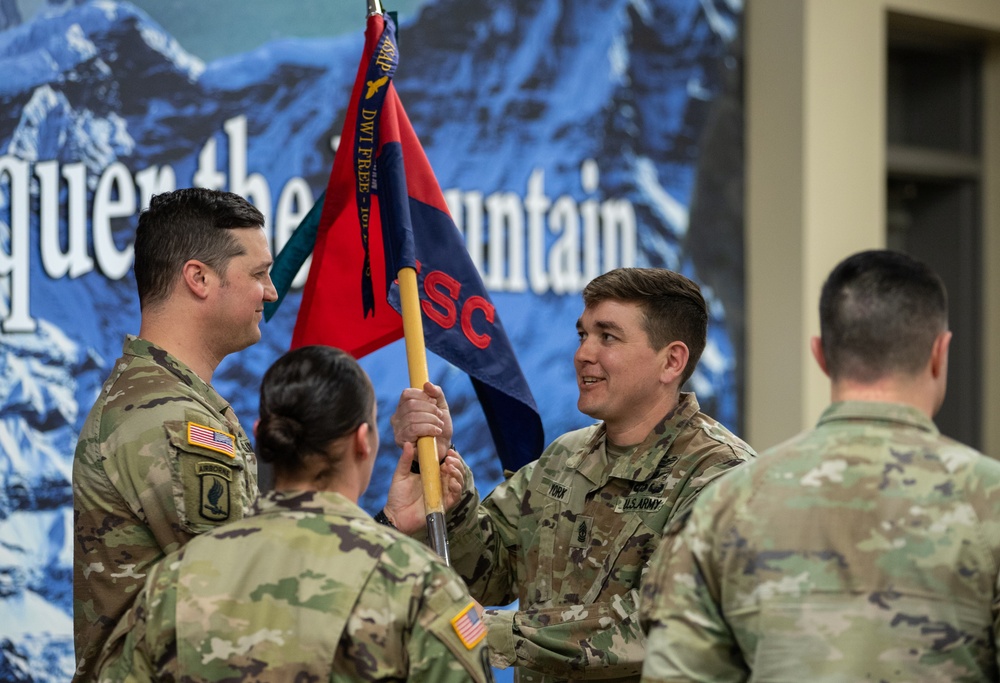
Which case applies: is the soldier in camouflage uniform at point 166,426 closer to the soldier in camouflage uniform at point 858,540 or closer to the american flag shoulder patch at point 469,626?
the american flag shoulder patch at point 469,626

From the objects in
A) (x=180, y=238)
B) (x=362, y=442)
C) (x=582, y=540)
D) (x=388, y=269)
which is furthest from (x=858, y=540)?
(x=388, y=269)

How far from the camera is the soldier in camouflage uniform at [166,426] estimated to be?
2.25 metres

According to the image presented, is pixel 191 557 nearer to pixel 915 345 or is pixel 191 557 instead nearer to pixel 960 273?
pixel 915 345

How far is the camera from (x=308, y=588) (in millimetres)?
1801

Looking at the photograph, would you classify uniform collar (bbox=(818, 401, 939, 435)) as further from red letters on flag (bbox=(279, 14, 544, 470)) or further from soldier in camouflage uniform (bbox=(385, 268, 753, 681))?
red letters on flag (bbox=(279, 14, 544, 470))

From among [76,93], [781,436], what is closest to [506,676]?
[781,436]

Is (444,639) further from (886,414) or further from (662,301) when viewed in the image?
(662,301)

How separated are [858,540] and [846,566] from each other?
0.04 m

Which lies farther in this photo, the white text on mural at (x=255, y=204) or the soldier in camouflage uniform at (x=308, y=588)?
the white text on mural at (x=255, y=204)

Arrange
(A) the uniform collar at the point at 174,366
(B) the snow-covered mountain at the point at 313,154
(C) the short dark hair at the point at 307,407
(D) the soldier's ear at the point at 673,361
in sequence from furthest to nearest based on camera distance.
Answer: (B) the snow-covered mountain at the point at 313,154 < (D) the soldier's ear at the point at 673,361 < (A) the uniform collar at the point at 174,366 < (C) the short dark hair at the point at 307,407

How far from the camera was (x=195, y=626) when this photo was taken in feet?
5.94

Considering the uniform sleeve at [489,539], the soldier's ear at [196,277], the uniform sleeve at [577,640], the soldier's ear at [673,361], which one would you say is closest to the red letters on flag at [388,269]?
the uniform sleeve at [489,539]

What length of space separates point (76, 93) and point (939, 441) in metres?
3.53

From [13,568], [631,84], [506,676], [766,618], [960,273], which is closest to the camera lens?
[766,618]
